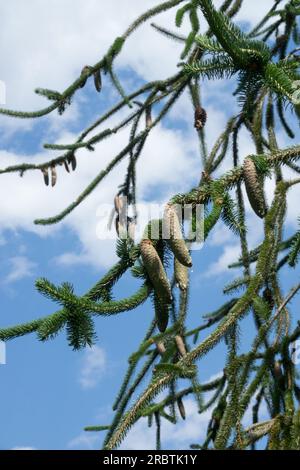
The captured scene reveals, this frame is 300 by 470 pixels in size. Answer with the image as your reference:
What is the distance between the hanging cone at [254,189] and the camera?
7.10 ft

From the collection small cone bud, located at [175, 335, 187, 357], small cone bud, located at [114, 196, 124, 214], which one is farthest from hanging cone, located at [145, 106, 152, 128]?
small cone bud, located at [175, 335, 187, 357]

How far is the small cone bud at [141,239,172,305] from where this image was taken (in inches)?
80.0

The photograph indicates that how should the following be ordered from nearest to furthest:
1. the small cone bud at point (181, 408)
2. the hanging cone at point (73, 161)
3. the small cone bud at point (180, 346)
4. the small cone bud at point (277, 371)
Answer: the small cone bud at point (180, 346) → the small cone bud at point (277, 371) → the small cone bud at point (181, 408) → the hanging cone at point (73, 161)

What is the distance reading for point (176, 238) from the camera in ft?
6.79

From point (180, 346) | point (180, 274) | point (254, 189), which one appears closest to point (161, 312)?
point (180, 274)

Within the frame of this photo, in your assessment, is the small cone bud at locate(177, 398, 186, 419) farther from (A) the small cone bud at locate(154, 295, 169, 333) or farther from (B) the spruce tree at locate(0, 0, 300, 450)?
(A) the small cone bud at locate(154, 295, 169, 333)

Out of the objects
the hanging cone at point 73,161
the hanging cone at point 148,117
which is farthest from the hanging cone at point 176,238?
the hanging cone at point 73,161

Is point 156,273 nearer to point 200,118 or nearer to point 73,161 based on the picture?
point 200,118

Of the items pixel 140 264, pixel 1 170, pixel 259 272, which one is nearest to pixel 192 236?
pixel 140 264

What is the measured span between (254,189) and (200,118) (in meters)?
1.77

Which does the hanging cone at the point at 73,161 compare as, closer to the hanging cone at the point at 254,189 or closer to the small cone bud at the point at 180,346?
the small cone bud at the point at 180,346

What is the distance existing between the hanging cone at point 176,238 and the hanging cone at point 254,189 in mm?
225
